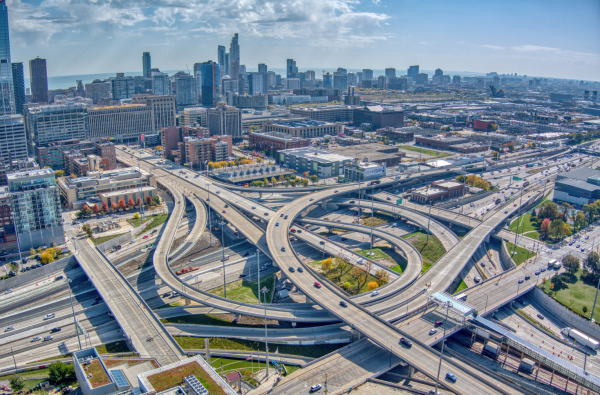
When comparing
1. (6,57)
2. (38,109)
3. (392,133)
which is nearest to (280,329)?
(38,109)

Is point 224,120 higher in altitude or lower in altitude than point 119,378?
higher

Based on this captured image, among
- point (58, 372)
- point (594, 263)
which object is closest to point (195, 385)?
point (58, 372)

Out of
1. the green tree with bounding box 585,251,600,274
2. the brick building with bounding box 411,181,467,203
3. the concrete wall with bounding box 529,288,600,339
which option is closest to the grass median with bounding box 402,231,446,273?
the concrete wall with bounding box 529,288,600,339

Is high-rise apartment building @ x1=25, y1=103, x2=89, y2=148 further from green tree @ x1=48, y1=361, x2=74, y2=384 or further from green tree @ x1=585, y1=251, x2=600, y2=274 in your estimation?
green tree @ x1=585, y1=251, x2=600, y2=274

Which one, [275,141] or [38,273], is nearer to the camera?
[38,273]

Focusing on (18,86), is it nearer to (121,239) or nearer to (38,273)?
(121,239)

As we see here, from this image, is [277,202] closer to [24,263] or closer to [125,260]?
[125,260]
